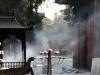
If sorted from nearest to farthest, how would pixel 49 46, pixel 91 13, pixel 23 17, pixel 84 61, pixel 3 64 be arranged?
pixel 3 64 → pixel 91 13 → pixel 84 61 → pixel 23 17 → pixel 49 46

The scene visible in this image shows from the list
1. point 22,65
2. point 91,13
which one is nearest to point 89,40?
point 91,13

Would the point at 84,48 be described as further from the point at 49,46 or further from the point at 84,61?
the point at 49,46

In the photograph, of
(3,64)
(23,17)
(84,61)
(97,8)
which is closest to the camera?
(97,8)

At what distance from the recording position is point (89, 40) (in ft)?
52.0

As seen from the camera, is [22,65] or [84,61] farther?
[84,61]

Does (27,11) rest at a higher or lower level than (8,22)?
higher

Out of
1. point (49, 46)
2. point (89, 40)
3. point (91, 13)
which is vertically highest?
point (91, 13)

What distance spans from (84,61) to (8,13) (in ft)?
13.2

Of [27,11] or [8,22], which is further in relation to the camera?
[27,11]

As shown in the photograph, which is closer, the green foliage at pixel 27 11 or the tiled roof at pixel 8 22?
the tiled roof at pixel 8 22

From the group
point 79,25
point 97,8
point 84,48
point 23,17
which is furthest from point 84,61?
point 23,17

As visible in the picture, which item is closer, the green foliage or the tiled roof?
the tiled roof

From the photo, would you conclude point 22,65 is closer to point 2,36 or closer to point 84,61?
point 2,36

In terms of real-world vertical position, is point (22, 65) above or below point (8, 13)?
below
